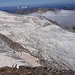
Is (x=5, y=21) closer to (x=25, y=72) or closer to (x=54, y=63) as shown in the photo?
(x=54, y=63)

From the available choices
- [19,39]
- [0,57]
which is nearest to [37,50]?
[19,39]

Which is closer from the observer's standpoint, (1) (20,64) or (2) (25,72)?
(2) (25,72)

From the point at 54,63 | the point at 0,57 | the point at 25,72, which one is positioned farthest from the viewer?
the point at 54,63

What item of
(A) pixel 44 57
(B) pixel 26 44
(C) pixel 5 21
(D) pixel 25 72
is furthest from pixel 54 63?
(C) pixel 5 21

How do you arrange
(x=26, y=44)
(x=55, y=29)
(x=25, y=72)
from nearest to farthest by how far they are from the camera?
(x=25, y=72), (x=26, y=44), (x=55, y=29)

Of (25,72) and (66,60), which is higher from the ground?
(25,72)

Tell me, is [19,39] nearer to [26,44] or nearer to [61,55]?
[26,44]
